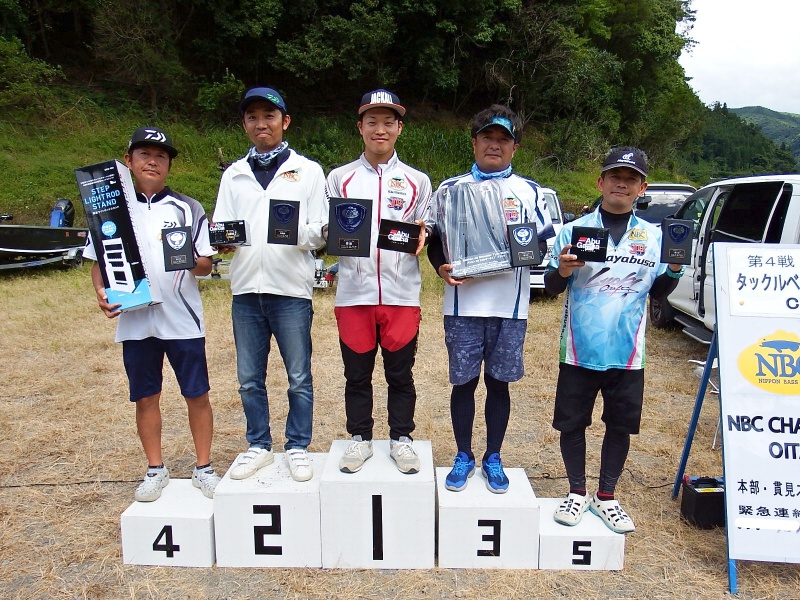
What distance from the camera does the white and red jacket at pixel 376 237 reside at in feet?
9.16

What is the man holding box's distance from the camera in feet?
9.17

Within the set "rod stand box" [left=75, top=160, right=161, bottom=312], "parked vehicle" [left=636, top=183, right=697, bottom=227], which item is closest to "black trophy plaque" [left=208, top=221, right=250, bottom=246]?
"rod stand box" [left=75, top=160, right=161, bottom=312]

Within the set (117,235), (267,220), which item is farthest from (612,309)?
(117,235)

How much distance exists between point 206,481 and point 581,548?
1873 millimetres

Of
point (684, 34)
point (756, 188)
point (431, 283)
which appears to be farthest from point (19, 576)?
point (684, 34)

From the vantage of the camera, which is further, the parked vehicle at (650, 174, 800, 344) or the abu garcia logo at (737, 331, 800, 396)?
the parked vehicle at (650, 174, 800, 344)

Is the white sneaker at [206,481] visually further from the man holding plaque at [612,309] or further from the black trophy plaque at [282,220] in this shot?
the man holding plaque at [612,309]

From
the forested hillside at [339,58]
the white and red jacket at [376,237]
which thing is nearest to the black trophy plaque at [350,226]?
the white and red jacket at [376,237]

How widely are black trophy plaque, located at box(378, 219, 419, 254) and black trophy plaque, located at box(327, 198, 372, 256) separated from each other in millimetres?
65

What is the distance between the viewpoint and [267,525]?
2740 mm

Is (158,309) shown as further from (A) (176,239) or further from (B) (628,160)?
(B) (628,160)

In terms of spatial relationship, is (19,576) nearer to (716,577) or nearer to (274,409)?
(274,409)

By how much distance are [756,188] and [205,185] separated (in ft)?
43.3

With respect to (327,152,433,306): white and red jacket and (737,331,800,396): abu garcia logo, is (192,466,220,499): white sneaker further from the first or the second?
(737,331,800,396): abu garcia logo
